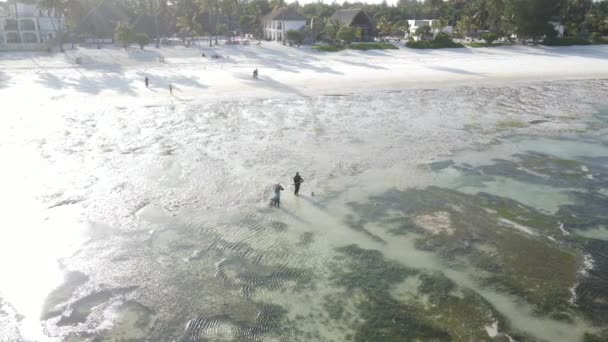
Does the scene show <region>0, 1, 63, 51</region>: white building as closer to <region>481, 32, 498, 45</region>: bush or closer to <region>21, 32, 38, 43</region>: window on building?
<region>21, 32, 38, 43</region>: window on building

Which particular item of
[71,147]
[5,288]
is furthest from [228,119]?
[5,288]

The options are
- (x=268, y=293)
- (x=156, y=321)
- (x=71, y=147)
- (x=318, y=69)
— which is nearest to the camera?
(x=156, y=321)

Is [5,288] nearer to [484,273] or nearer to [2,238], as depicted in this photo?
[2,238]

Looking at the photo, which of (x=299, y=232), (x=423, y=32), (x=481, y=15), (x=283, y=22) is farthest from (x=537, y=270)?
(x=481, y=15)

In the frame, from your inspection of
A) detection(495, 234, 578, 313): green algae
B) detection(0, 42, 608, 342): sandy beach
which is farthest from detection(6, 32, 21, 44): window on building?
detection(495, 234, 578, 313): green algae

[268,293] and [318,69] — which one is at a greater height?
[318,69]

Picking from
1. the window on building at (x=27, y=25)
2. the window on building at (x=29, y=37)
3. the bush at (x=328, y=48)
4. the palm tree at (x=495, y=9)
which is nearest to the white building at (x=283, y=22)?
the bush at (x=328, y=48)
